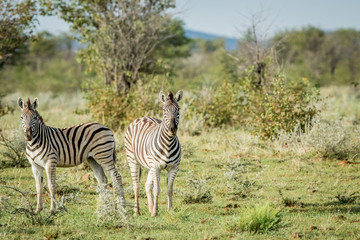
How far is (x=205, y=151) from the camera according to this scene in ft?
41.7

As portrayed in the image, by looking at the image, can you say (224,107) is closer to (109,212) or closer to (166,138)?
(166,138)

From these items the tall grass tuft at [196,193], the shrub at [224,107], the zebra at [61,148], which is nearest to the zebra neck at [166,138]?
the zebra at [61,148]

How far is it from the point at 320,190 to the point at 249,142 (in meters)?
4.15

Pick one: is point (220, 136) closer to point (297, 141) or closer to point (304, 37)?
point (297, 141)

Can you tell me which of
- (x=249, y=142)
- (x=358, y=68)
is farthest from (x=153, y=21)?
(x=358, y=68)

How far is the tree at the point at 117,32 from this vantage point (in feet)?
56.4

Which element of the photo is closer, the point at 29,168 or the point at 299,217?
the point at 299,217

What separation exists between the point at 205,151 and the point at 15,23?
8091 mm

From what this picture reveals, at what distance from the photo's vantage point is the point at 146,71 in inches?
741

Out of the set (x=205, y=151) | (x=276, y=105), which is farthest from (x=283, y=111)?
(x=205, y=151)

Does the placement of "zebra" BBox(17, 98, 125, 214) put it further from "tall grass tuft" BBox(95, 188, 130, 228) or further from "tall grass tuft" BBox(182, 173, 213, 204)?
"tall grass tuft" BBox(182, 173, 213, 204)

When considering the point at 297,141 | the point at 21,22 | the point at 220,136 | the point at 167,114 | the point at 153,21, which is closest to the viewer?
the point at 167,114

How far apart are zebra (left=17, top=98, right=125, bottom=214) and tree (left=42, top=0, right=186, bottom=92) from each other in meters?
8.55

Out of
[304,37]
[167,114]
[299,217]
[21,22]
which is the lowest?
[299,217]
